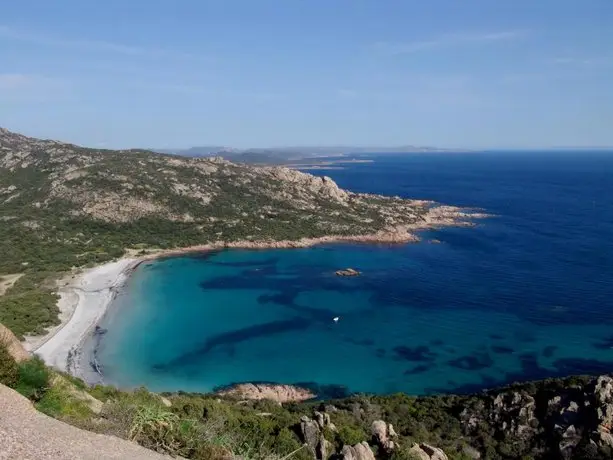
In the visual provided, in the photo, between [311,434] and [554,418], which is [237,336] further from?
[554,418]

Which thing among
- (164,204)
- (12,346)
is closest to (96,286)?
(164,204)

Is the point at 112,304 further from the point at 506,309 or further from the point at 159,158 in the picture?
the point at 159,158

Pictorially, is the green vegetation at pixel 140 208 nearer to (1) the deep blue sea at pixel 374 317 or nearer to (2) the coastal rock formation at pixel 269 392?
(1) the deep blue sea at pixel 374 317

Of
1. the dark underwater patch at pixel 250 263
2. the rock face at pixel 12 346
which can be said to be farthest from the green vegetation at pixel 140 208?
the rock face at pixel 12 346

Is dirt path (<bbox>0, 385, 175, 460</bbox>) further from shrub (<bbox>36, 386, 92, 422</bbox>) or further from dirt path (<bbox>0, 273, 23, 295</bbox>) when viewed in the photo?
dirt path (<bbox>0, 273, 23, 295</bbox>)

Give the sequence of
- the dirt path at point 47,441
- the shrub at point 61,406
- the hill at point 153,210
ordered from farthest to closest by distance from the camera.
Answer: the hill at point 153,210 < the shrub at point 61,406 < the dirt path at point 47,441

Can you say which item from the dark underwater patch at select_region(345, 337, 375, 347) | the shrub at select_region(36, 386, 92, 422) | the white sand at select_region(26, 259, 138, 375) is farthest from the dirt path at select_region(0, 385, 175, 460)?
the dark underwater patch at select_region(345, 337, 375, 347)
